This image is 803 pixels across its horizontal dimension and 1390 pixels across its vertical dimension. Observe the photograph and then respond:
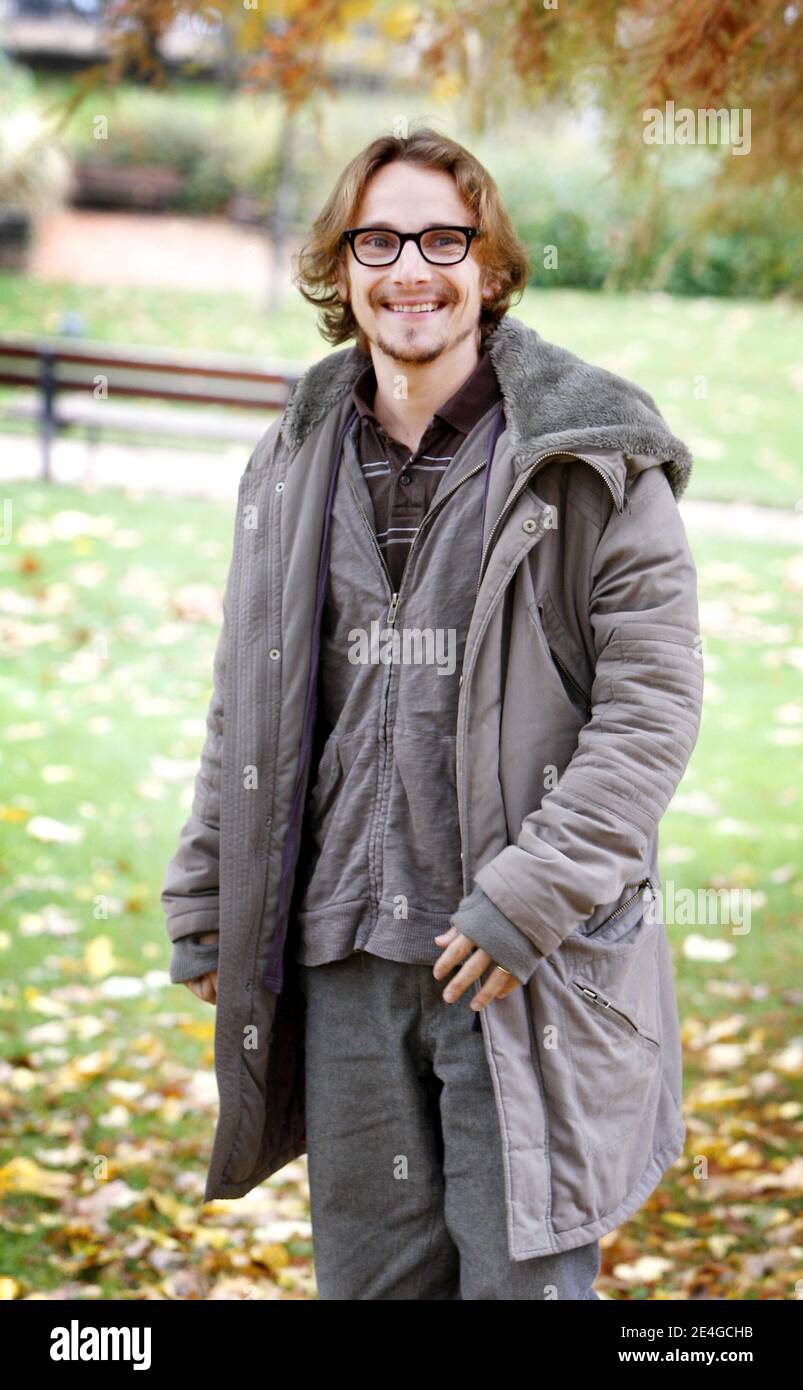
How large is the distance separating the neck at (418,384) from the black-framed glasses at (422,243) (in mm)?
137

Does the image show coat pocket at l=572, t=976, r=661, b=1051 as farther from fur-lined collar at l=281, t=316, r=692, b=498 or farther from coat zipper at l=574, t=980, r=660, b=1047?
fur-lined collar at l=281, t=316, r=692, b=498

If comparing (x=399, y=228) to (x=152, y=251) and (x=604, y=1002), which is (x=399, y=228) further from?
(x=152, y=251)

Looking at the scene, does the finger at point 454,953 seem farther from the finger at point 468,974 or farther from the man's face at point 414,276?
the man's face at point 414,276

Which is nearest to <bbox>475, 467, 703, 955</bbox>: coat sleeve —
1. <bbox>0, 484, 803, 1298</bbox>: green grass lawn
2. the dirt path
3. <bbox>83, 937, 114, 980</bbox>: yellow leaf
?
<bbox>0, 484, 803, 1298</bbox>: green grass lawn

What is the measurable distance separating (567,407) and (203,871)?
101 centimetres

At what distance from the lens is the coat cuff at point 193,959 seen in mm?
2662

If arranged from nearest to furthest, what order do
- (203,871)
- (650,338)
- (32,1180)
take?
1. (203,871)
2. (32,1180)
3. (650,338)

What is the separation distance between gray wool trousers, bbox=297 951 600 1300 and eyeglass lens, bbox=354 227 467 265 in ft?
3.68

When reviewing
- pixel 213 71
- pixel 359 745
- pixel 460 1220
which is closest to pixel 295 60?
pixel 359 745

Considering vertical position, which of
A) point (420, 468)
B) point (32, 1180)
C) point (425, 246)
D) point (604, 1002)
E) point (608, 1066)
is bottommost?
point (32, 1180)

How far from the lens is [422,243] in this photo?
2414mm

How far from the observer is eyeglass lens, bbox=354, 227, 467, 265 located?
2.42 meters

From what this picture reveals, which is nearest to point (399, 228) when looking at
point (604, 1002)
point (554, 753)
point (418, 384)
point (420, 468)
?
point (418, 384)

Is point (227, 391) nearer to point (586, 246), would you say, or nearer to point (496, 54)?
point (496, 54)
